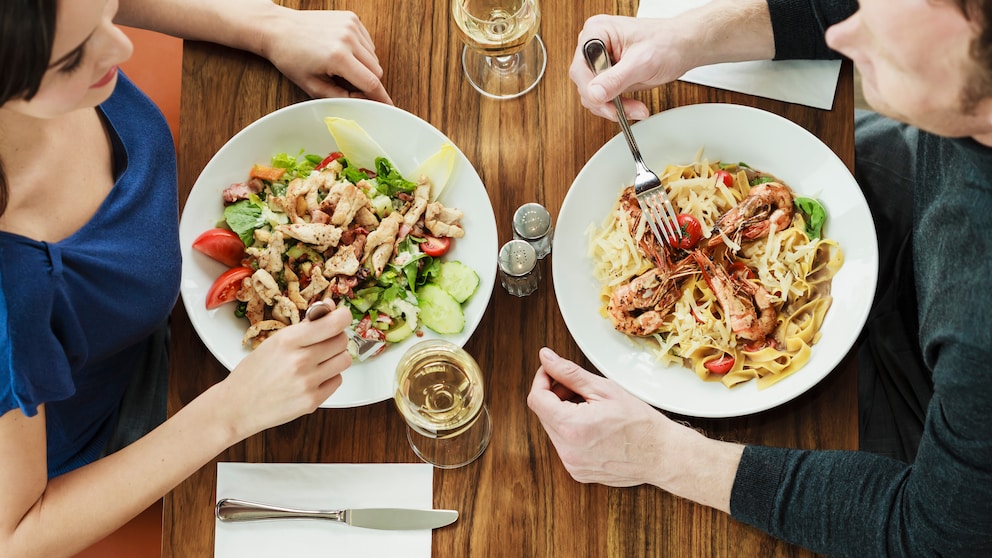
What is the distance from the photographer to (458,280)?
1.56 metres

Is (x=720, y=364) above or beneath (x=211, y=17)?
beneath

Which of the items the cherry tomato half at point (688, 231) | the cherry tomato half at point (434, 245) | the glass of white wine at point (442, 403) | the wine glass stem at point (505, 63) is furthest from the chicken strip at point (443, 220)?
the cherry tomato half at point (688, 231)

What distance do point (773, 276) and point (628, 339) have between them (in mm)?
321

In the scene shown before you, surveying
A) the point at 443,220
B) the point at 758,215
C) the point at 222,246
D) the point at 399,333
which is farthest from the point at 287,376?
the point at 758,215

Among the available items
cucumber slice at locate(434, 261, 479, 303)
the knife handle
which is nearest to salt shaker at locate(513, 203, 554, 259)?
cucumber slice at locate(434, 261, 479, 303)

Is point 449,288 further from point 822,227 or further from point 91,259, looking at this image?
point 822,227

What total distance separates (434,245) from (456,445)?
0.42m

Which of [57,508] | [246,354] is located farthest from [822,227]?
[57,508]

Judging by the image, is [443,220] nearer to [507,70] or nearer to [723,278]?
[507,70]

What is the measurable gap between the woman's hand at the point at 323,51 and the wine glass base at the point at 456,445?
0.74 metres

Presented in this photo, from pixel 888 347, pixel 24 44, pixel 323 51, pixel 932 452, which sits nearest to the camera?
pixel 24 44

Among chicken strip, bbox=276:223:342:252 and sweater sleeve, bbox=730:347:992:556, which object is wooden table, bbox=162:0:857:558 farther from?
chicken strip, bbox=276:223:342:252

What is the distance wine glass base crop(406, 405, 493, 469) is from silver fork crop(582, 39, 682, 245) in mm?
528

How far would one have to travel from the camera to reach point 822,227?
1.57 metres
